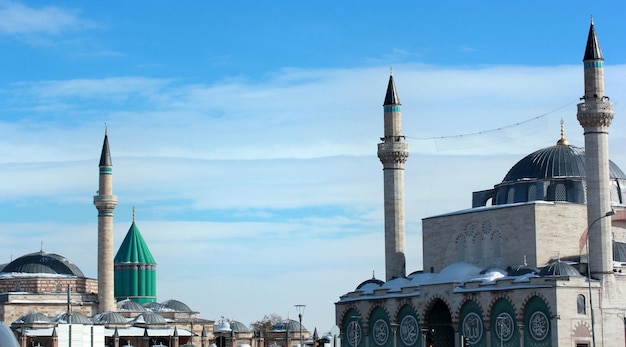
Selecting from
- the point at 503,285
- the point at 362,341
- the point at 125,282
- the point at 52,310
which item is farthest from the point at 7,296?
the point at 503,285

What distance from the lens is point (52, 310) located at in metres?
87.9

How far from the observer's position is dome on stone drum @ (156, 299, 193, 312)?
96000 millimetres

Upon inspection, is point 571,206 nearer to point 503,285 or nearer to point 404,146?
point 503,285

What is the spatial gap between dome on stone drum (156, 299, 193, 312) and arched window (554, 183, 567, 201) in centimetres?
4155

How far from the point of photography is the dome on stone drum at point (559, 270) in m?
52.8

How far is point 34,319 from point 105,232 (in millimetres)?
7911

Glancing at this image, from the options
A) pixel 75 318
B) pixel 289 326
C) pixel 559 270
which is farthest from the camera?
pixel 289 326

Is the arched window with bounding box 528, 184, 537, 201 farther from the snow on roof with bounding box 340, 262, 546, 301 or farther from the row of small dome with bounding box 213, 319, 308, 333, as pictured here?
the row of small dome with bounding box 213, 319, 308, 333

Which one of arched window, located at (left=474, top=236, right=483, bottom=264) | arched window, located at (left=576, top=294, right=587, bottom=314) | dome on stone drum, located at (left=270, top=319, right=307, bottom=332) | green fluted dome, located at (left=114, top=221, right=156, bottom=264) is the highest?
green fluted dome, located at (left=114, top=221, right=156, bottom=264)

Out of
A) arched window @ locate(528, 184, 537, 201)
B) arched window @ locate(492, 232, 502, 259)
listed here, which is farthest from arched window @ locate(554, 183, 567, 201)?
arched window @ locate(492, 232, 502, 259)

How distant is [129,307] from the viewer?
91062 millimetres

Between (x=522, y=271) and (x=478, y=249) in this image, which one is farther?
(x=478, y=249)

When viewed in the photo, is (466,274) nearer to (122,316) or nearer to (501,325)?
(501,325)

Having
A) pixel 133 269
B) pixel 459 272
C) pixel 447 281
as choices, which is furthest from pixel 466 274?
pixel 133 269
